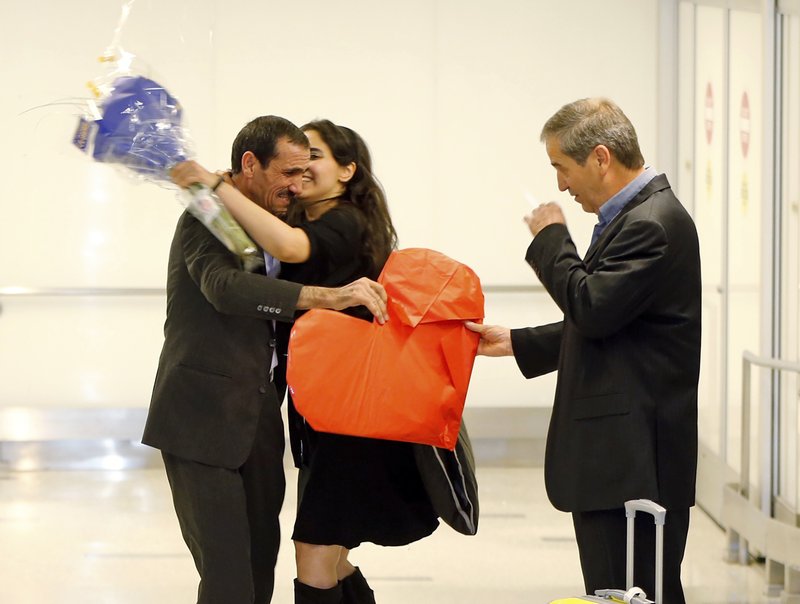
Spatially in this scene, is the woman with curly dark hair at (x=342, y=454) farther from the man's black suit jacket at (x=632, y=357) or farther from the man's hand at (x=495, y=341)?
the man's black suit jacket at (x=632, y=357)

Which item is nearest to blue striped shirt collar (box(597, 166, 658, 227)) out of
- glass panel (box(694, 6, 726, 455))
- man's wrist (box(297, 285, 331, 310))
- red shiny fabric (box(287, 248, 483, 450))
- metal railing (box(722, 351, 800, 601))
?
red shiny fabric (box(287, 248, 483, 450))

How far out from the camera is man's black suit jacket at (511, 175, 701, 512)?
8.62ft

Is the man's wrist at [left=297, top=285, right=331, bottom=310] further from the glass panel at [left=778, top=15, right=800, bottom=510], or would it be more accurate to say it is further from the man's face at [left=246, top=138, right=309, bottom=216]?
the glass panel at [left=778, top=15, right=800, bottom=510]

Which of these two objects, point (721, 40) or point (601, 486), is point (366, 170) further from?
point (721, 40)

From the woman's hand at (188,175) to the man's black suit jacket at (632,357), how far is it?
83cm

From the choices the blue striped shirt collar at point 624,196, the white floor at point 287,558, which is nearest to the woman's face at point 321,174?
the blue striped shirt collar at point 624,196

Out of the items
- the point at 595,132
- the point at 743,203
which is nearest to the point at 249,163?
the point at 595,132

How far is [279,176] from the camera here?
311cm

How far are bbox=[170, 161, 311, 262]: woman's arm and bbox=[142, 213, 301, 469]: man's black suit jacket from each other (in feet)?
0.28

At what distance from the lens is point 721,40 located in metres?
5.95

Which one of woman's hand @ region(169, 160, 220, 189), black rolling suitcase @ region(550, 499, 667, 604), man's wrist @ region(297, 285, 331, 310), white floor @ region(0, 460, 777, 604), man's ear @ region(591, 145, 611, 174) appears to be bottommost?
white floor @ region(0, 460, 777, 604)

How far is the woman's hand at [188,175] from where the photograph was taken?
2822 mm

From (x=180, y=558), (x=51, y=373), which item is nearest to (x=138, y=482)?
(x=51, y=373)

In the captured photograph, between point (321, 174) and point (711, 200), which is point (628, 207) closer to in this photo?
point (321, 174)
